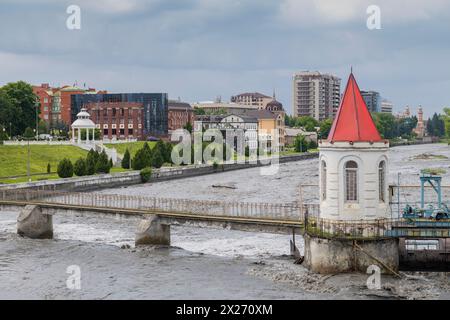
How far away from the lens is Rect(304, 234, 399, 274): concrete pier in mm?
41688

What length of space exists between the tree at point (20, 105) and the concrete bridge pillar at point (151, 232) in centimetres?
10047

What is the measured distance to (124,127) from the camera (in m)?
189

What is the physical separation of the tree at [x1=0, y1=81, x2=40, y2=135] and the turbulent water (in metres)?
82.1

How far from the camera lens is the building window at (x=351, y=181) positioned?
43.3 metres

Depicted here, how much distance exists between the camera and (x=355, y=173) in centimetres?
4331

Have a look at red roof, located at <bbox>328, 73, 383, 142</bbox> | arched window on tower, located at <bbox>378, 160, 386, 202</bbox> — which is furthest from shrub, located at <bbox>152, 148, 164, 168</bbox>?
arched window on tower, located at <bbox>378, 160, 386, 202</bbox>

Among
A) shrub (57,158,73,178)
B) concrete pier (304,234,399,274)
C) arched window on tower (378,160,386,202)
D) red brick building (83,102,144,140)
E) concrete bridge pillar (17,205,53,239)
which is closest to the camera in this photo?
concrete pier (304,234,399,274)

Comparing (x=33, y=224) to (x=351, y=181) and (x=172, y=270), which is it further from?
(x=351, y=181)

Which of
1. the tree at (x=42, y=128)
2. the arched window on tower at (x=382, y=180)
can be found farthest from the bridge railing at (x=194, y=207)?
the tree at (x=42, y=128)

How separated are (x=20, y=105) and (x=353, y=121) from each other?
119m

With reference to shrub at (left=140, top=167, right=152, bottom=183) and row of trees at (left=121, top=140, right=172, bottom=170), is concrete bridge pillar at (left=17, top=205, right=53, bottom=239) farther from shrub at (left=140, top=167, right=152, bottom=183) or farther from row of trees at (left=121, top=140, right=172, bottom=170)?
row of trees at (left=121, top=140, right=172, bottom=170)

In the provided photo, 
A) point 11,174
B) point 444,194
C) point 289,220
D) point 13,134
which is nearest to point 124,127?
point 13,134

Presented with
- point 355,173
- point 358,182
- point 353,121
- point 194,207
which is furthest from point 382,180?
point 194,207
